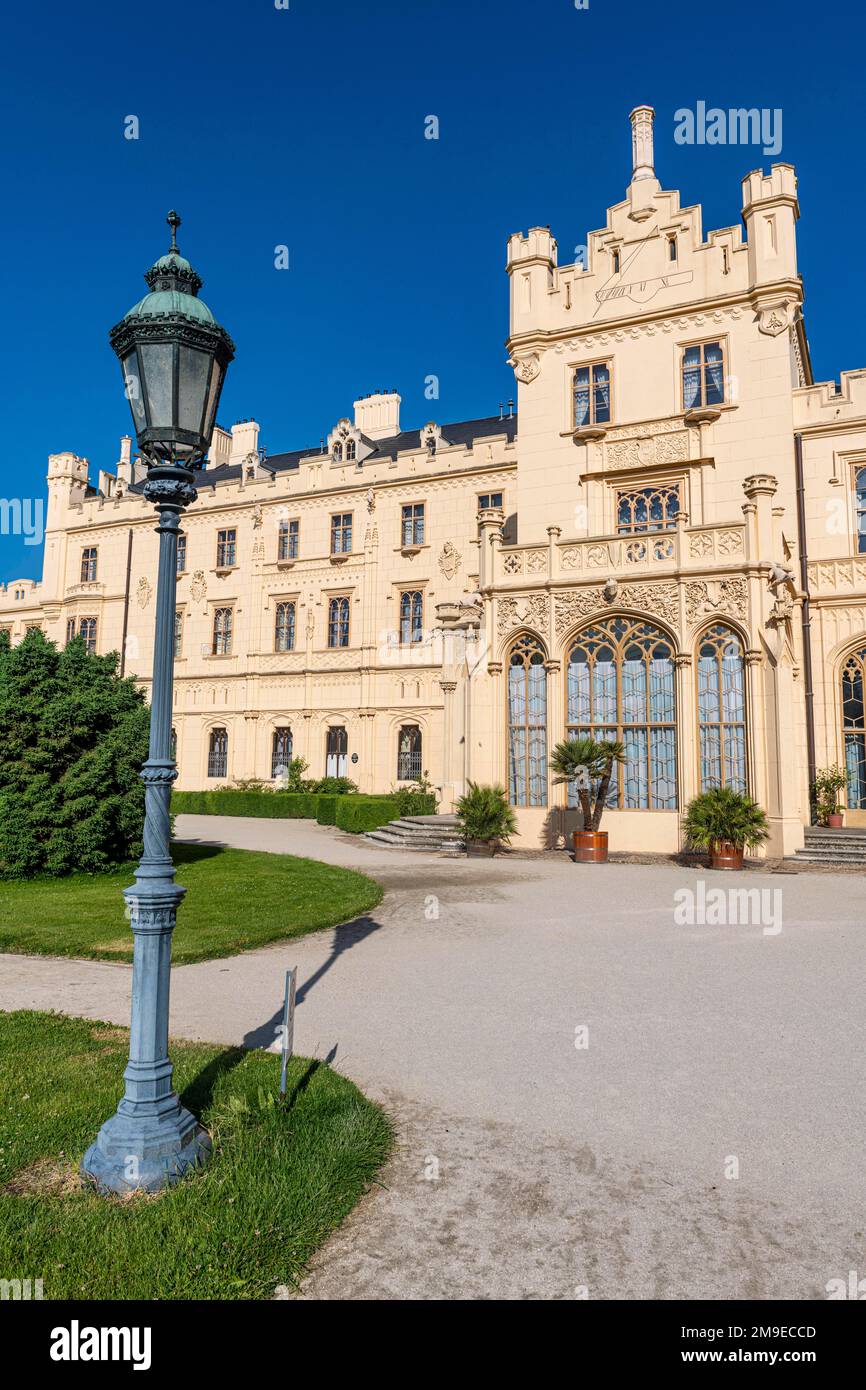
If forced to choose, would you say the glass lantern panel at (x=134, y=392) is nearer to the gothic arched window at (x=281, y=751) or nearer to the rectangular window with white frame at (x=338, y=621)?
the rectangular window with white frame at (x=338, y=621)

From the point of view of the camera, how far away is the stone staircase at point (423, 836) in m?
18.5

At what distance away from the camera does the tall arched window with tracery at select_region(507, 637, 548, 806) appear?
721 inches

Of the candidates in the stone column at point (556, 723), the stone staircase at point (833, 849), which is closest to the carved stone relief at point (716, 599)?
the stone column at point (556, 723)

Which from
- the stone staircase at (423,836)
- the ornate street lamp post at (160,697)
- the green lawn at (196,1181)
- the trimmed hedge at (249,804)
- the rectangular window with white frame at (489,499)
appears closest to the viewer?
the green lawn at (196,1181)

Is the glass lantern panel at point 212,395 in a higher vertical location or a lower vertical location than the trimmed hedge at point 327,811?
higher

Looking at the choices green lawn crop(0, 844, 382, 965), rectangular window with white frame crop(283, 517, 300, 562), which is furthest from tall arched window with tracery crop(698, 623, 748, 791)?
rectangular window with white frame crop(283, 517, 300, 562)

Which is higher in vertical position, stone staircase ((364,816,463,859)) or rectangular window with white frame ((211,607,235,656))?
rectangular window with white frame ((211,607,235,656))

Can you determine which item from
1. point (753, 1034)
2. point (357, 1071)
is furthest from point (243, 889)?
point (753, 1034)

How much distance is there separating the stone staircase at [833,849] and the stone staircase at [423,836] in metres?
7.32

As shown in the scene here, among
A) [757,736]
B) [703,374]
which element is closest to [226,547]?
[703,374]

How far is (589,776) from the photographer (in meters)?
16.5

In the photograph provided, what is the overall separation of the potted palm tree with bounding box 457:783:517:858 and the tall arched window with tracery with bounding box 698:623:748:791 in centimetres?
434

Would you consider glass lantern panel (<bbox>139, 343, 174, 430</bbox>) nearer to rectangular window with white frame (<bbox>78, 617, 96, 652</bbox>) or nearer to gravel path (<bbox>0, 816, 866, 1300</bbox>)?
gravel path (<bbox>0, 816, 866, 1300</bbox>)
